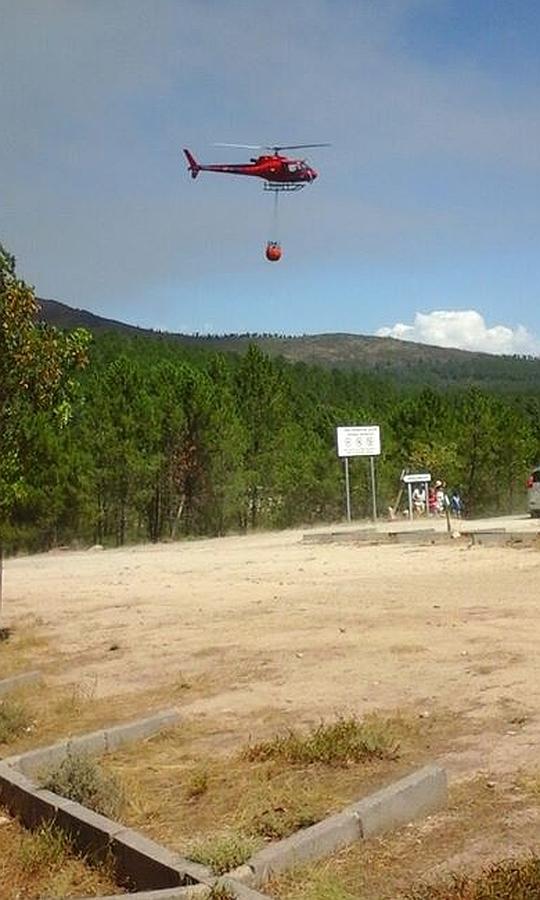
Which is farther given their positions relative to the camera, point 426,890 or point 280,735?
point 280,735

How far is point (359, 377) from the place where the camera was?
9950cm

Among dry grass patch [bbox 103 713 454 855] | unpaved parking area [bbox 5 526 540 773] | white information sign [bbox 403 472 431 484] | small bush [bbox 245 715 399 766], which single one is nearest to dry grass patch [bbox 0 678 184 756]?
unpaved parking area [bbox 5 526 540 773]

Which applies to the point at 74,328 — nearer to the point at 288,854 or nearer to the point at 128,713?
the point at 128,713

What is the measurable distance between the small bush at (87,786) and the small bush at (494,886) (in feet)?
6.43

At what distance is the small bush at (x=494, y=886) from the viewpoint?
3.92 metres

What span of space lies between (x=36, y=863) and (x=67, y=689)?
409 centimetres

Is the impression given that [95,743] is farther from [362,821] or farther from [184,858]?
[362,821]

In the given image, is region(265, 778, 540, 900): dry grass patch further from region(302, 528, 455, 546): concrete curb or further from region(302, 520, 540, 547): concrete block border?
region(302, 528, 455, 546): concrete curb

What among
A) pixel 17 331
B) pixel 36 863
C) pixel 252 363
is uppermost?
pixel 252 363

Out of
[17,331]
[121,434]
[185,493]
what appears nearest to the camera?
[17,331]

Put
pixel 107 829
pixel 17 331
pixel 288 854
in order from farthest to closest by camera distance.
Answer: pixel 17 331
pixel 107 829
pixel 288 854

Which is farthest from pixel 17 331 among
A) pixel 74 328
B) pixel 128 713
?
pixel 128 713

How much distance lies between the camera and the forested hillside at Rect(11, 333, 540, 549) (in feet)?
134

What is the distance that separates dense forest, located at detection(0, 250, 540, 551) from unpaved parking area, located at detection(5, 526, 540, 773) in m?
17.9
